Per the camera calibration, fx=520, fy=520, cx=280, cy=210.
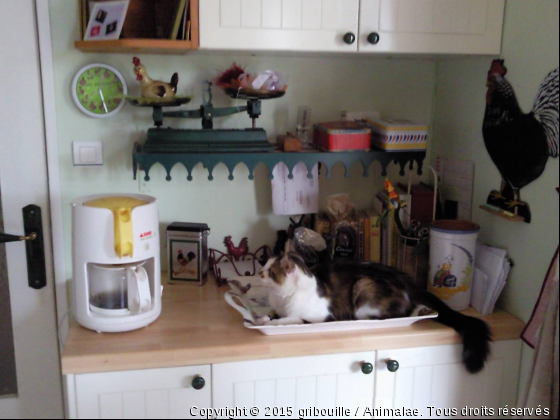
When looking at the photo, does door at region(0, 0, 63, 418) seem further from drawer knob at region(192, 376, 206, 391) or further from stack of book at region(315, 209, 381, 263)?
stack of book at region(315, 209, 381, 263)

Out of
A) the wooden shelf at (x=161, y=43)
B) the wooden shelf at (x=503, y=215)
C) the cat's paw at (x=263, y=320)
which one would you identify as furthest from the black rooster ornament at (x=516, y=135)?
the wooden shelf at (x=161, y=43)

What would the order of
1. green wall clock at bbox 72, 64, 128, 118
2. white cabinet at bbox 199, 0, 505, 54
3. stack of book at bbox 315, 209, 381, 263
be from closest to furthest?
white cabinet at bbox 199, 0, 505, 54, green wall clock at bbox 72, 64, 128, 118, stack of book at bbox 315, 209, 381, 263

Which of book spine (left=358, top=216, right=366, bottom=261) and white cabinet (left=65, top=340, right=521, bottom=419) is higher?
book spine (left=358, top=216, right=366, bottom=261)

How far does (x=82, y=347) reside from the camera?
1.26m

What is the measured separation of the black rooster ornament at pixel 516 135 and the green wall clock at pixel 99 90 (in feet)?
3.58

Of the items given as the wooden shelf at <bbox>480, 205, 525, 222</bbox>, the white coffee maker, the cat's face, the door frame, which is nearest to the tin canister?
the wooden shelf at <bbox>480, 205, 525, 222</bbox>

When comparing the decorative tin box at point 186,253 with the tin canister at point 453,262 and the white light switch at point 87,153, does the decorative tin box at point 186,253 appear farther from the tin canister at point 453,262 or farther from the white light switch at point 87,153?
the tin canister at point 453,262

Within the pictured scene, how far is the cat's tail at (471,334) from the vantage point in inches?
53.0

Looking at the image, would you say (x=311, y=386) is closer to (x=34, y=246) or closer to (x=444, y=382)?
(x=444, y=382)

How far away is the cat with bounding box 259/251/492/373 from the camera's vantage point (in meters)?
1.35

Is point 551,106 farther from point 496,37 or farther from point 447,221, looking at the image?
point 447,221

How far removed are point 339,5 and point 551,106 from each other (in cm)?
59

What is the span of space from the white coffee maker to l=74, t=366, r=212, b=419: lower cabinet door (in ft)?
0.43

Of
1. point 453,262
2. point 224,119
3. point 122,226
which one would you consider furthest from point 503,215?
point 122,226
